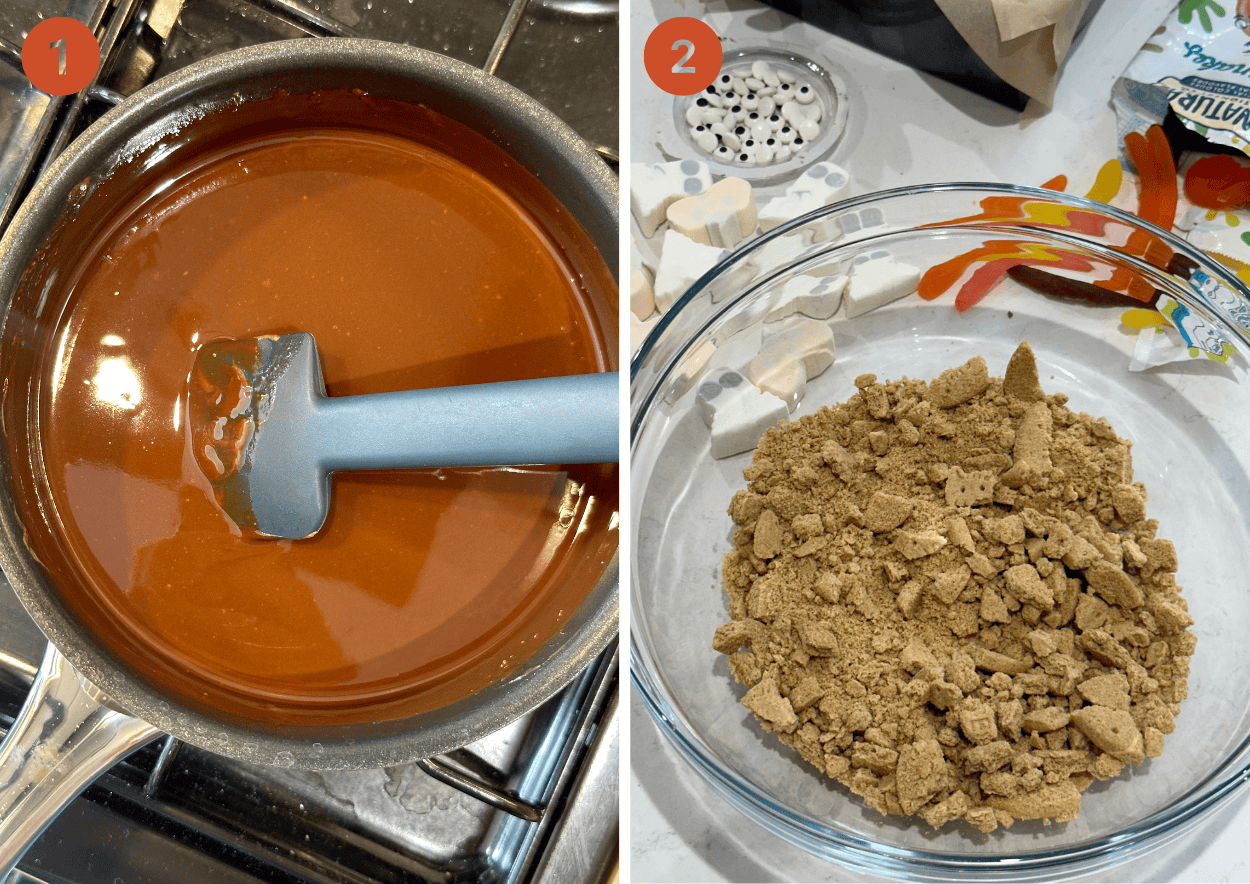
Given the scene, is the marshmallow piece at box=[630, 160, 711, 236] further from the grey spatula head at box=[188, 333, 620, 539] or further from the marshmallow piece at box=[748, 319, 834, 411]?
the grey spatula head at box=[188, 333, 620, 539]

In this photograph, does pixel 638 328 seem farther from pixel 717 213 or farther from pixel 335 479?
pixel 335 479

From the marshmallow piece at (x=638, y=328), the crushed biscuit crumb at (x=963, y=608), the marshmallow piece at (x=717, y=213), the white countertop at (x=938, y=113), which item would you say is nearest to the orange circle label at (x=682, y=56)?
the white countertop at (x=938, y=113)

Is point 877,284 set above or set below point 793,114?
below

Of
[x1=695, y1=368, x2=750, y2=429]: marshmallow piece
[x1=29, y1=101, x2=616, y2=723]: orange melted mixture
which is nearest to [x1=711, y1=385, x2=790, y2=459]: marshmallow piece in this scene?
[x1=695, y1=368, x2=750, y2=429]: marshmallow piece

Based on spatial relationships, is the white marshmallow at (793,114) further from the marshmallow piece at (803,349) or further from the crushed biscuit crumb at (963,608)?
the crushed biscuit crumb at (963,608)

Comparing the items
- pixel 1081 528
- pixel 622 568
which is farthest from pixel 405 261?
pixel 1081 528

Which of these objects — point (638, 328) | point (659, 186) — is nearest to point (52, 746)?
point (638, 328)

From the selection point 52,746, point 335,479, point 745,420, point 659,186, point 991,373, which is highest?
point 659,186
